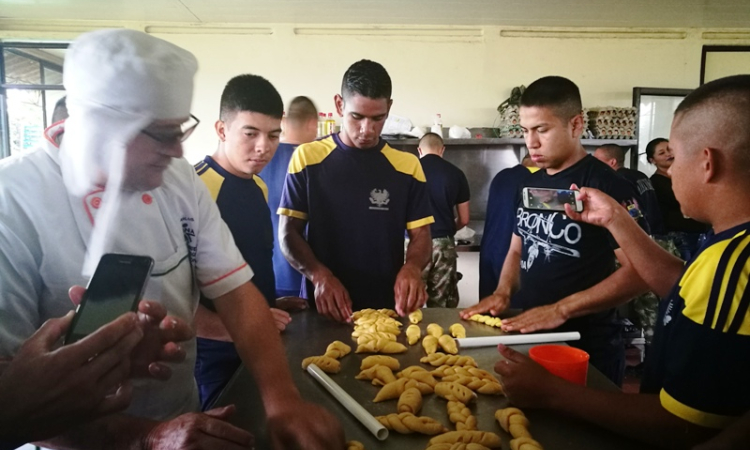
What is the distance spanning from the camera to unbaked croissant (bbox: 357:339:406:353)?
1031 mm

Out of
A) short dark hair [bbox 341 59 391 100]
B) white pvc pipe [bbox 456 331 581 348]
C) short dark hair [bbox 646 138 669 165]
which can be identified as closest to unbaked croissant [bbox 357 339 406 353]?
white pvc pipe [bbox 456 331 581 348]

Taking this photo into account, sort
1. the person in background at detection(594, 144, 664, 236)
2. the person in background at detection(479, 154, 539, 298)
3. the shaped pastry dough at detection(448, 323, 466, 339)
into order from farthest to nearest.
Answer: the person in background at detection(594, 144, 664, 236)
the person in background at detection(479, 154, 539, 298)
the shaped pastry dough at detection(448, 323, 466, 339)

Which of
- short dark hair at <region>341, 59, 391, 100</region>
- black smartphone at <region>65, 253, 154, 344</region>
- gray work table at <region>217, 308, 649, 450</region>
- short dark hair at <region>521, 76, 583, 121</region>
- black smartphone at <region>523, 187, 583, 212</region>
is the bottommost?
gray work table at <region>217, 308, 649, 450</region>

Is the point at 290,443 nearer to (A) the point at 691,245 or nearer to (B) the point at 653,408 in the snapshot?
(B) the point at 653,408

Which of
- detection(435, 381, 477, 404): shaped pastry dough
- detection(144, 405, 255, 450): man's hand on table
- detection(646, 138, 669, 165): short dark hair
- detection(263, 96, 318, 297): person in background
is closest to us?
detection(144, 405, 255, 450): man's hand on table

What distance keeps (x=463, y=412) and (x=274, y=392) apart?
33 centimetres

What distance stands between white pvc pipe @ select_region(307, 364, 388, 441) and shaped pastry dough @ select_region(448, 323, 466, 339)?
41cm

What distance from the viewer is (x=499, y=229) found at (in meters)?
2.71

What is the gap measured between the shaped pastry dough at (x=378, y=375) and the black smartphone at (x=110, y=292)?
0.59 meters

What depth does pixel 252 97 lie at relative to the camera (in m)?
0.96

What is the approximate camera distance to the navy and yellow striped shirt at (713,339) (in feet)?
1.83

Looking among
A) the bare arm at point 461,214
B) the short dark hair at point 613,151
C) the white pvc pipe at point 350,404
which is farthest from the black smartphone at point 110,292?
the short dark hair at point 613,151

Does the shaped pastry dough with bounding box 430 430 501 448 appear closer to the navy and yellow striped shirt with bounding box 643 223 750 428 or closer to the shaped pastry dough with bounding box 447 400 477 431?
the shaped pastry dough with bounding box 447 400 477 431

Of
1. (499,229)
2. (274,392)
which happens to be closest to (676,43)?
(499,229)
